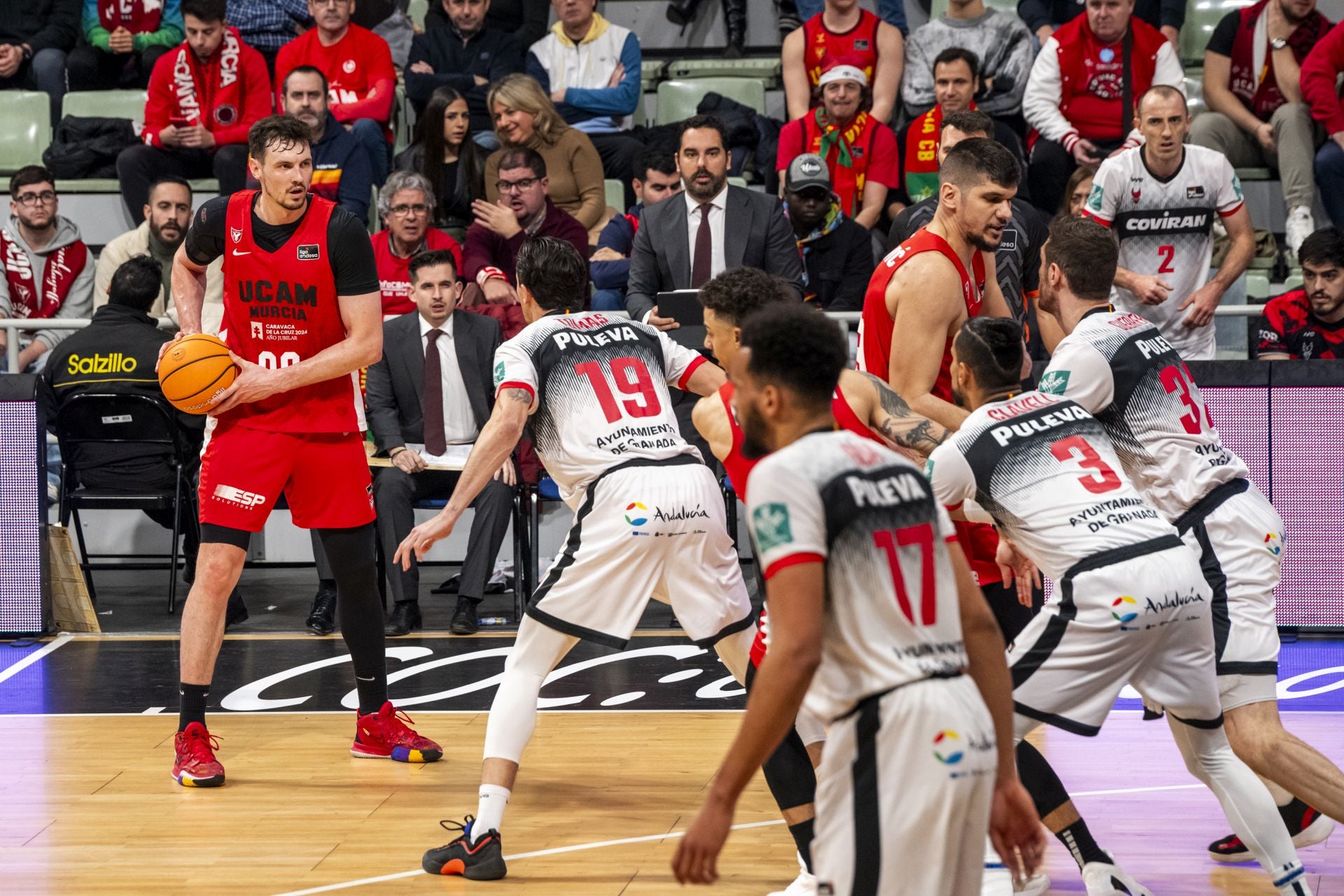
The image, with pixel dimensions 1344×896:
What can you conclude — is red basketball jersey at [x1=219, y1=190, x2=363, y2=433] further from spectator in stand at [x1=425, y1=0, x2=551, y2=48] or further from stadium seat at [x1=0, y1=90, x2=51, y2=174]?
stadium seat at [x1=0, y1=90, x2=51, y2=174]

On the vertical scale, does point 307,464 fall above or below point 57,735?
above

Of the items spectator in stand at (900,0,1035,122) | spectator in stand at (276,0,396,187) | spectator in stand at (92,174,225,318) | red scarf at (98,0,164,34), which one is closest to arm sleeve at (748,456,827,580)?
spectator in stand at (92,174,225,318)

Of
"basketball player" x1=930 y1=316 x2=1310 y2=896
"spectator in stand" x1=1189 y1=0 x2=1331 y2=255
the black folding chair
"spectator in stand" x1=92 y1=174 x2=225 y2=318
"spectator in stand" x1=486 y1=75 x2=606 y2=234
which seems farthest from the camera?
"spectator in stand" x1=1189 y1=0 x2=1331 y2=255

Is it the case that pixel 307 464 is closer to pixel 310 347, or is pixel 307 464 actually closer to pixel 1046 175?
pixel 310 347

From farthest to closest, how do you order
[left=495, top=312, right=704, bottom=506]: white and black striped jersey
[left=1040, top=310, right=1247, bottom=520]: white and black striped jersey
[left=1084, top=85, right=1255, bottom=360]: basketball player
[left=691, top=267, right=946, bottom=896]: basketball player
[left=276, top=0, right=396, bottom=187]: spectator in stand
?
[left=276, top=0, right=396, bottom=187]: spectator in stand < [left=1084, top=85, right=1255, bottom=360]: basketball player < [left=495, top=312, right=704, bottom=506]: white and black striped jersey < [left=1040, top=310, right=1247, bottom=520]: white and black striped jersey < [left=691, top=267, right=946, bottom=896]: basketball player

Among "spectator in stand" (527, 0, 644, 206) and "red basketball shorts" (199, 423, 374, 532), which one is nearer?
"red basketball shorts" (199, 423, 374, 532)

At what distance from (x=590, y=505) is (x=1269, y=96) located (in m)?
7.15

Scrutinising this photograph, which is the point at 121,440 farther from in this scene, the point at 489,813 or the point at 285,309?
the point at 489,813

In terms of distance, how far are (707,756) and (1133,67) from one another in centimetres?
590

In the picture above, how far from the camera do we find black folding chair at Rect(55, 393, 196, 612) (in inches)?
316

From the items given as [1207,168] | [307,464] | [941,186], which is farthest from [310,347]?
[1207,168]

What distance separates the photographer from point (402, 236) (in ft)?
29.3

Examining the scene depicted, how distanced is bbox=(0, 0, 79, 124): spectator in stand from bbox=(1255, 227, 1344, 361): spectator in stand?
8.31 meters

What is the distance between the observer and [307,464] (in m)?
5.54
